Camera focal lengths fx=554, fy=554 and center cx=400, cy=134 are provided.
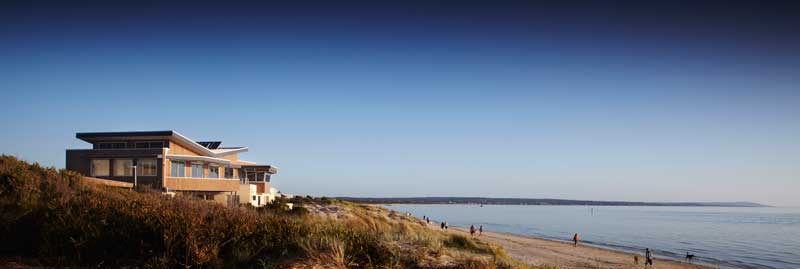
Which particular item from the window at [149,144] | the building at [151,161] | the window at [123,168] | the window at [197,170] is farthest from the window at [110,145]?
the window at [197,170]

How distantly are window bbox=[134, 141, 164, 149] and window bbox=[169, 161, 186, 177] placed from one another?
143 centimetres

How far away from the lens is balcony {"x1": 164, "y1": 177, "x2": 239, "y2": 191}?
35625 millimetres

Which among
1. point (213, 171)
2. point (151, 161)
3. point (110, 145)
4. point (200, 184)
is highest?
point (110, 145)

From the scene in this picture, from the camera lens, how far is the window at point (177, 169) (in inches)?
1414

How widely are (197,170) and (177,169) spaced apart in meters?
2.31

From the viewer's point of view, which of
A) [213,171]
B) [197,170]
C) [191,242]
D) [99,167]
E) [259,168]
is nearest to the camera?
[191,242]

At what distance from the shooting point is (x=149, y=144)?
3644 centimetres

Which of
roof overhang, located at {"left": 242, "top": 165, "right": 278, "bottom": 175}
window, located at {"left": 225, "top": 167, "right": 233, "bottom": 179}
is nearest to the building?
window, located at {"left": 225, "top": 167, "right": 233, "bottom": 179}

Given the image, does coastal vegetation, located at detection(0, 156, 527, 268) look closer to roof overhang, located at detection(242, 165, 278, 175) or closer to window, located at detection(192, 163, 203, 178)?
window, located at detection(192, 163, 203, 178)

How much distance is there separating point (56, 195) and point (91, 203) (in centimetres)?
313

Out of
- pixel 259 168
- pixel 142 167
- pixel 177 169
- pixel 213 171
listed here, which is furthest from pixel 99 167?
pixel 259 168

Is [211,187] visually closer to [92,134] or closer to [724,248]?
[92,134]

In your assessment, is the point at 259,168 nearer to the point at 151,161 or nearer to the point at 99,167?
the point at 151,161

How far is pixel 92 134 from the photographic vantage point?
36.2 meters
